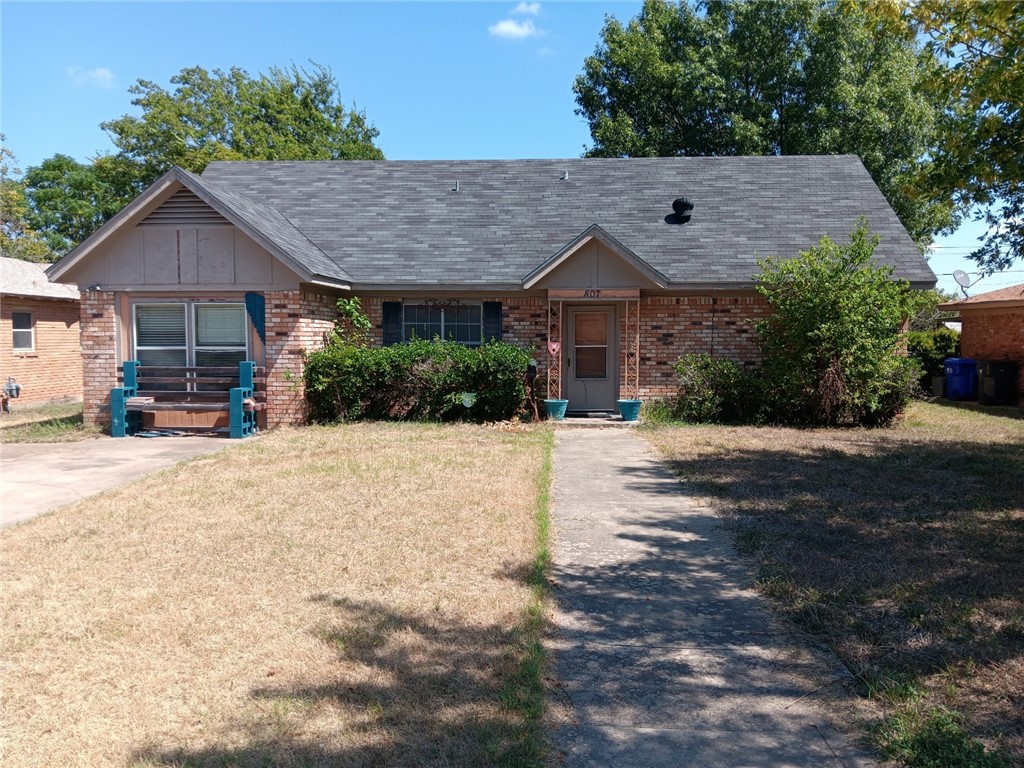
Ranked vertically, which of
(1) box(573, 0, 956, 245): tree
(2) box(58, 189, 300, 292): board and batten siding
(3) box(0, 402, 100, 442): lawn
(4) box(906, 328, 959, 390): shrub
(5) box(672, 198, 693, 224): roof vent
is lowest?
(3) box(0, 402, 100, 442): lawn

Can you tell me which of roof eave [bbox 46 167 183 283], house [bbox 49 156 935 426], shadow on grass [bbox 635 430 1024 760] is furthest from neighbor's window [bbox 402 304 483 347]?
shadow on grass [bbox 635 430 1024 760]

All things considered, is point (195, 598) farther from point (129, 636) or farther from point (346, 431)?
point (346, 431)

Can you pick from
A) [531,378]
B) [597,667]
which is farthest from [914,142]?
[597,667]

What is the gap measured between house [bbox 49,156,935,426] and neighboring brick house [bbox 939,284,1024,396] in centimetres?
527

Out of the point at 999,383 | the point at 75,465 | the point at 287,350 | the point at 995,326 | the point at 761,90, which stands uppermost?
the point at 761,90

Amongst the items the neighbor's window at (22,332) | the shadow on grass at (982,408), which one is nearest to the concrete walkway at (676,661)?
the shadow on grass at (982,408)

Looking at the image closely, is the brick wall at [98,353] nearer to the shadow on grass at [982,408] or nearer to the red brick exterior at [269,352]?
the red brick exterior at [269,352]

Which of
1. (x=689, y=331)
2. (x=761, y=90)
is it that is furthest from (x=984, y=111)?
(x=761, y=90)

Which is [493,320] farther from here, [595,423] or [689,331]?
[689,331]

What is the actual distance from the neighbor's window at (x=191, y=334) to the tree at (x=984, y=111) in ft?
36.4

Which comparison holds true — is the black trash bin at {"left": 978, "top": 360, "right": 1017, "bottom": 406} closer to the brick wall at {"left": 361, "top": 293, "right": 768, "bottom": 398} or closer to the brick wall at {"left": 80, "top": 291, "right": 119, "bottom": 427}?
the brick wall at {"left": 361, "top": 293, "right": 768, "bottom": 398}

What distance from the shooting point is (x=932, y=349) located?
804 inches

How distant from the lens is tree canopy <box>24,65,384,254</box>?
3138 cm

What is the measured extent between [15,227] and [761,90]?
37716 millimetres
